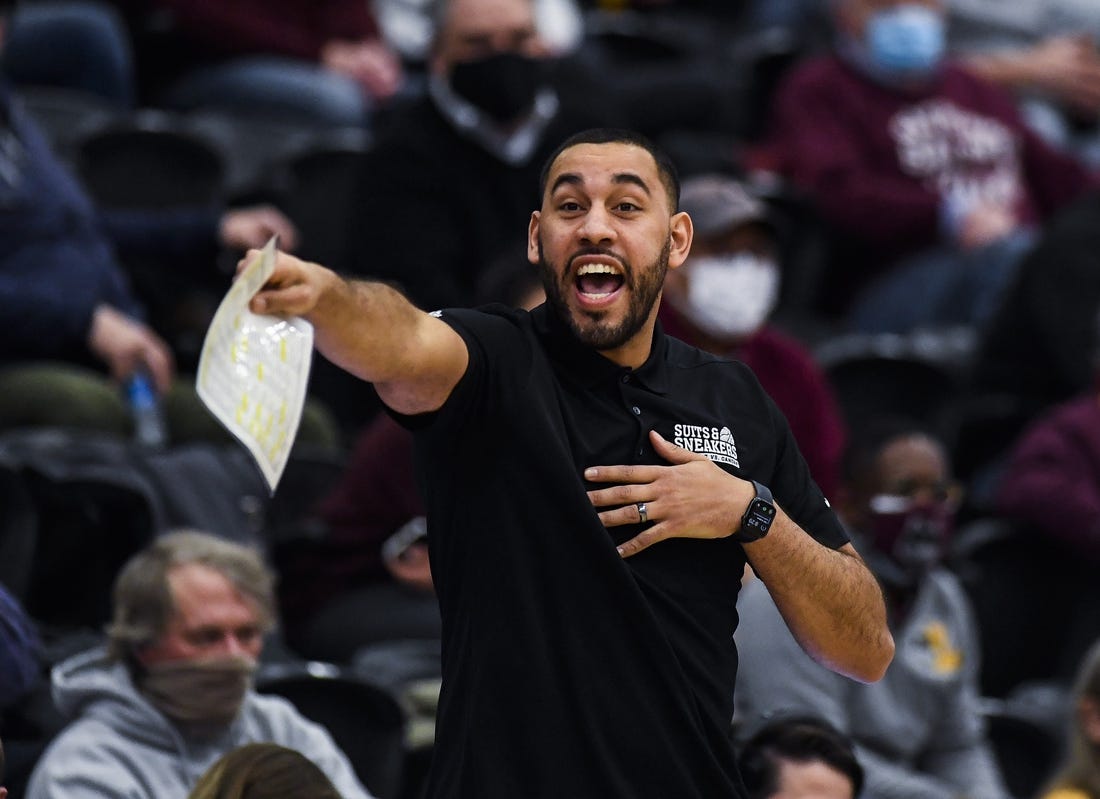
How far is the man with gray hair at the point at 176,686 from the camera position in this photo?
3.87 m

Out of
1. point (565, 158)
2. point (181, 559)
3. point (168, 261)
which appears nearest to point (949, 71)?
point (168, 261)

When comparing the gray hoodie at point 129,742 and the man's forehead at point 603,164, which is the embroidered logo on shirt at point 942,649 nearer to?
the gray hoodie at point 129,742

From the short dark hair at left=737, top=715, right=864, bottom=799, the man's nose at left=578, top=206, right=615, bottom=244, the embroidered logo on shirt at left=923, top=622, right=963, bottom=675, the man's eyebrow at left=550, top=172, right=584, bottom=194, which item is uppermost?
the man's eyebrow at left=550, top=172, right=584, bottom=194

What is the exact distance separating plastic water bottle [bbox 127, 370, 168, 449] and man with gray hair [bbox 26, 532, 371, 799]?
111 centimetres

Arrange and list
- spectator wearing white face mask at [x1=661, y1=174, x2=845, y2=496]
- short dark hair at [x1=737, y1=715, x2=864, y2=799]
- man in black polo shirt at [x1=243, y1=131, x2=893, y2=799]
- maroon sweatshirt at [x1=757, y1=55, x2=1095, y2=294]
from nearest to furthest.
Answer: man in black polo shirt at [x1=243, y1=131, x2=893, y2=799] < short dark hair at [x1=737, y1=715, x2=864, y2=799] < spectator wearing white face mask at [x1=661, y1=174, x2=845, y2=496] < maroon sweatshirt at [x1=757, y1=55, x2=1095, y2=294]

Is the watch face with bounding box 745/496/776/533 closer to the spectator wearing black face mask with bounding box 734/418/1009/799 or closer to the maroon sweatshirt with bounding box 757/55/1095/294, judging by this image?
the spectator wearing black face mask with bounding box 734/418/1009/799

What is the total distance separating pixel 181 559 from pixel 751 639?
1225 millimetres

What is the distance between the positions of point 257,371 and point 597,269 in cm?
49

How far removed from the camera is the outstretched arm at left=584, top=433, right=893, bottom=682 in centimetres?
269

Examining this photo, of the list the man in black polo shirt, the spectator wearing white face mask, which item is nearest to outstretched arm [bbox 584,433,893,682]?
the man in black polo shirt

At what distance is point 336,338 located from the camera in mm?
2490

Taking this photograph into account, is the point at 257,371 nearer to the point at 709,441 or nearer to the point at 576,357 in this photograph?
the point at 576,357

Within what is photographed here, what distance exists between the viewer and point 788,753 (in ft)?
12.8

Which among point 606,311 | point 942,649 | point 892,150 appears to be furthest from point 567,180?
point 892,150
